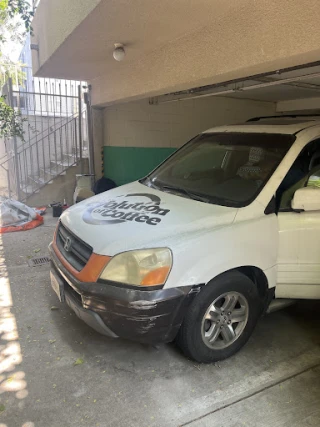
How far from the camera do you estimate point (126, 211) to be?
2.93 m

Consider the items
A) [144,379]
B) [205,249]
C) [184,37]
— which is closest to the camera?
[205,249]

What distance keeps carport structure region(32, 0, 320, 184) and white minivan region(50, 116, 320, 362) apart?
76 centimetres

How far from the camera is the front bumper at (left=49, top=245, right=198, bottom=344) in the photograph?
90.4 inches

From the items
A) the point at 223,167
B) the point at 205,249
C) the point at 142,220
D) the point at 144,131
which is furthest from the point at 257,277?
the point at 144,131

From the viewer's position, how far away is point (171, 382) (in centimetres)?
255

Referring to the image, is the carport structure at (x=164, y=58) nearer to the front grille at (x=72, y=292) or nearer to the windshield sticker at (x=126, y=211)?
the windshield sticker at (x=126, y=211)

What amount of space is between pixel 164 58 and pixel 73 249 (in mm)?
2997

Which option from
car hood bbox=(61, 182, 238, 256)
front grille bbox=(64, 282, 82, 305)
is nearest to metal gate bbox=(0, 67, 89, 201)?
car hood bbox=(61, 182, 238, 256)

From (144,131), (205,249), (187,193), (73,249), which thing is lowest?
(73,249)

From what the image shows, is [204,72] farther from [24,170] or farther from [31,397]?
[24,170]

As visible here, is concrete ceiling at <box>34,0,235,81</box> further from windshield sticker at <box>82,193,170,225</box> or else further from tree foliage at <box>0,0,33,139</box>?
windshield sticker at <box>82,193,170,225</box>

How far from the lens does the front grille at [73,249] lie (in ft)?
8.62

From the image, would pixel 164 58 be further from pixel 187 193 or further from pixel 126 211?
pixel 126 211

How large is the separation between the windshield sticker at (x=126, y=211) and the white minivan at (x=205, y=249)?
11mm
